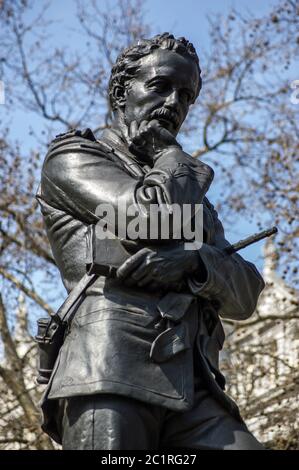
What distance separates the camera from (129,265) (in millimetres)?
3691

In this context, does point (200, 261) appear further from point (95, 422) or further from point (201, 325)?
point (95, 422)

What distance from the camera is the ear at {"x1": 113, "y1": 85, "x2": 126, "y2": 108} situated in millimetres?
4496

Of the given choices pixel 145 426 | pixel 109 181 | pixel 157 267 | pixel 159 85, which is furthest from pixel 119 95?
pixel 145 426

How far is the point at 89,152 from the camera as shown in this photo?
4.10 m

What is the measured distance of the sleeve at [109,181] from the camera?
3.78 metres

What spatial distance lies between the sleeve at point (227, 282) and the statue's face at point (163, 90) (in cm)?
60

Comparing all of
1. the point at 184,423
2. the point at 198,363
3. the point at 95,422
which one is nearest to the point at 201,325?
the point at 198,363

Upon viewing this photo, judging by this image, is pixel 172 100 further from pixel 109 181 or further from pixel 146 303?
pixel 146 303

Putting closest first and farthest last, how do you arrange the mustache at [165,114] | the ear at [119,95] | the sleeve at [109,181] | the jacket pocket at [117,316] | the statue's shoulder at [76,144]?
1. the jacket pocket at [117,316]
2. the sleeve at [109,181]
3. the statue's shoulder at [76,144]
4. the mustache at [165,114]
5. the ear at [119,95]

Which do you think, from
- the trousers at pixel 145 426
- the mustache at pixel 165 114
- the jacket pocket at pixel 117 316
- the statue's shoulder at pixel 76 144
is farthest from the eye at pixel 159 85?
the trousers at pixel 145 426

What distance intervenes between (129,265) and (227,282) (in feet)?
1.42

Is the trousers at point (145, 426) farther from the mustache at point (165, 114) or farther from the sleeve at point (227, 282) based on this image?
the mustache at point (165, 114)
